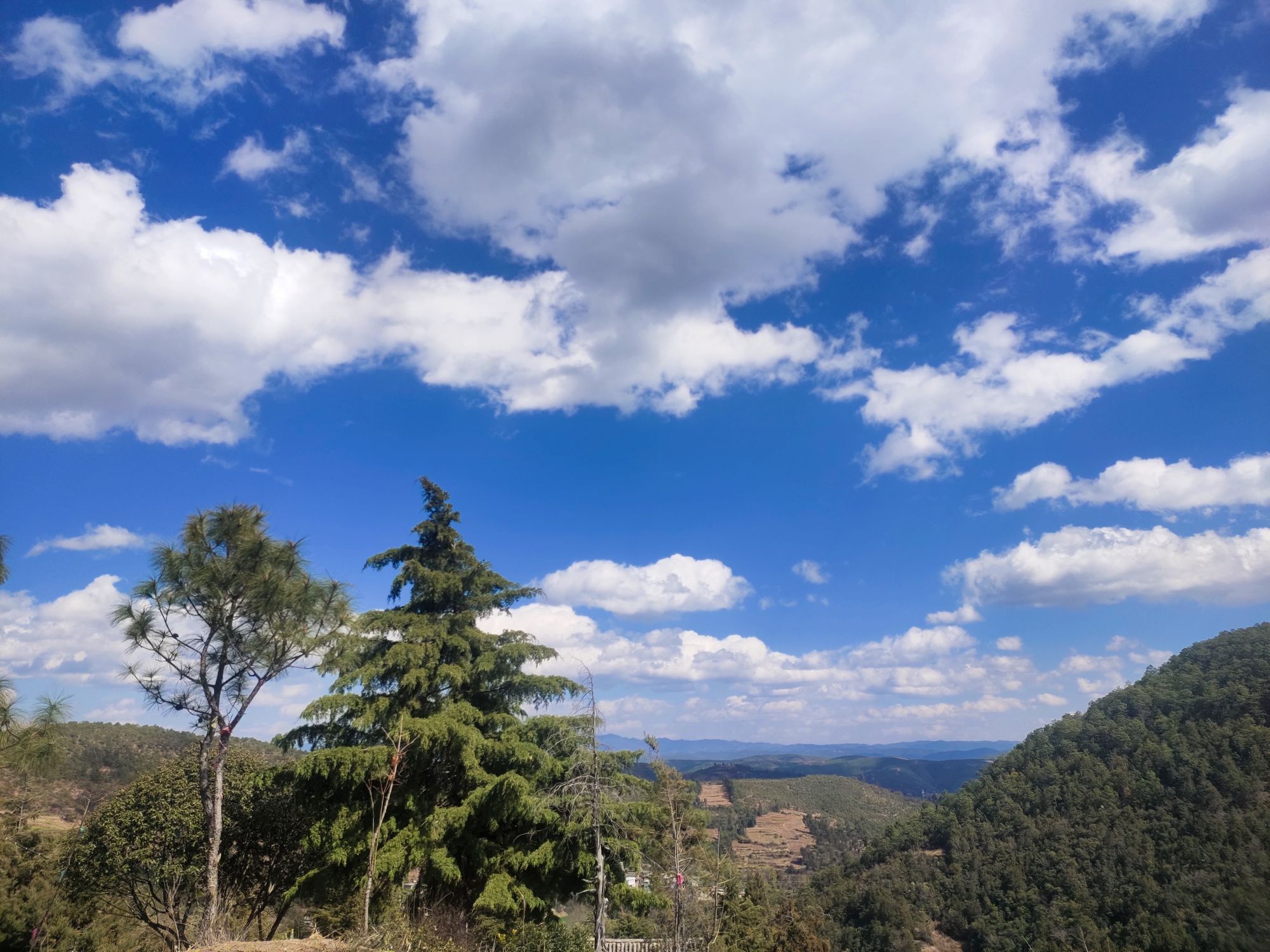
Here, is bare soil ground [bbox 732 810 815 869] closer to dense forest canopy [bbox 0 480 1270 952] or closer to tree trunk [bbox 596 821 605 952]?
dense forest canopy [bbox 0 480 1270 952]

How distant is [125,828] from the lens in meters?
14.0

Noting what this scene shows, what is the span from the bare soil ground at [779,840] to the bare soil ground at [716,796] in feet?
40.9

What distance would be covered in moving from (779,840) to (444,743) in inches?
5138

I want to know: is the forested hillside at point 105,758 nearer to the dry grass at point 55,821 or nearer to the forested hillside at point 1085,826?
the dry grass at point 55,821

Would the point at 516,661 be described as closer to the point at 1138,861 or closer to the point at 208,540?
the point at 208,540

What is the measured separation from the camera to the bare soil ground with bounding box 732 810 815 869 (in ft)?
364

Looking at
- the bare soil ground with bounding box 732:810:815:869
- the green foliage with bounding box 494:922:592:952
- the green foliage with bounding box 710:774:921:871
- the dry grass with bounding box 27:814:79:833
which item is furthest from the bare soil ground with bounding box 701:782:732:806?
the green foliage with bounding box 494:922:592:952

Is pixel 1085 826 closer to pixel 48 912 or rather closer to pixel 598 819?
pixel 598 819

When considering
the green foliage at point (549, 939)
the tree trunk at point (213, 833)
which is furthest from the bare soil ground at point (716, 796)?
the tree trunk at point (213, 833)

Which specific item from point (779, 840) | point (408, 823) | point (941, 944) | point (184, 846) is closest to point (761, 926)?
point (408, 823)

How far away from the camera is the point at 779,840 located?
124m

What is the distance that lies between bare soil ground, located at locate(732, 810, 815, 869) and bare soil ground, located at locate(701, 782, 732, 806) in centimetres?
1246

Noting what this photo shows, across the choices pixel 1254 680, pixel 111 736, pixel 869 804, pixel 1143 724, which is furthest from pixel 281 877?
pixel 869 804

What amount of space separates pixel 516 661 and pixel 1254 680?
267 feet
